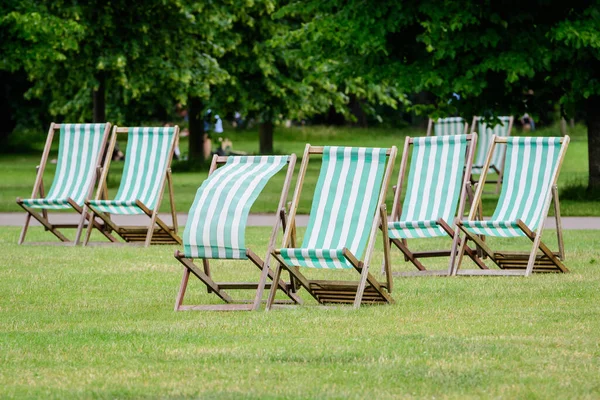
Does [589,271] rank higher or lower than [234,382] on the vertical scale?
lower

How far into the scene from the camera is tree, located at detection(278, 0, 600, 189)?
18172mm

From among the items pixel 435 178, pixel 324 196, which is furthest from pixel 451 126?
pixel 324 196

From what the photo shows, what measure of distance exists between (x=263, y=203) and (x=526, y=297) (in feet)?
39.1

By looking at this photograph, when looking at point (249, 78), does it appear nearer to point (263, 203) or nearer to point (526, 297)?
point (263, 203)

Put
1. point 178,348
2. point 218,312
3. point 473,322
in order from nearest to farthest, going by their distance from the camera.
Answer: point 178,348 → point 473,322 → point 218,312

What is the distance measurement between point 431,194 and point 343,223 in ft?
8.75

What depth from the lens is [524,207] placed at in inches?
→ 446

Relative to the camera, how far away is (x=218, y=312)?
28.5 feet

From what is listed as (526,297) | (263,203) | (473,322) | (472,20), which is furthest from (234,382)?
(263,203)

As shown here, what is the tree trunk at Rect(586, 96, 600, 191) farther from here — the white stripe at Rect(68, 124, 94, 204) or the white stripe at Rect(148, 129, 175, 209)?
the white stripe at Rect(68, 124, 94, 204)

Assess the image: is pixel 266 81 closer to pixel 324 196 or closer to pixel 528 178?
pixel 528 178

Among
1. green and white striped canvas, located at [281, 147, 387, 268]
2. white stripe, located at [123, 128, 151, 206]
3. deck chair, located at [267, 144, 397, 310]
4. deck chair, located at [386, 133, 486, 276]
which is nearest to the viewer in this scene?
deck chair, located at [267, 144, 397, 310]

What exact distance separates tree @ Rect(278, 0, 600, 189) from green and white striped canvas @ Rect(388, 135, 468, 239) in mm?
6326

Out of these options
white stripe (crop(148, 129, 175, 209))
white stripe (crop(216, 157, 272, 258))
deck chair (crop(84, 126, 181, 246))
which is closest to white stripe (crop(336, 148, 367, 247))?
white stripe (crop(216, 157, 272, 258))
